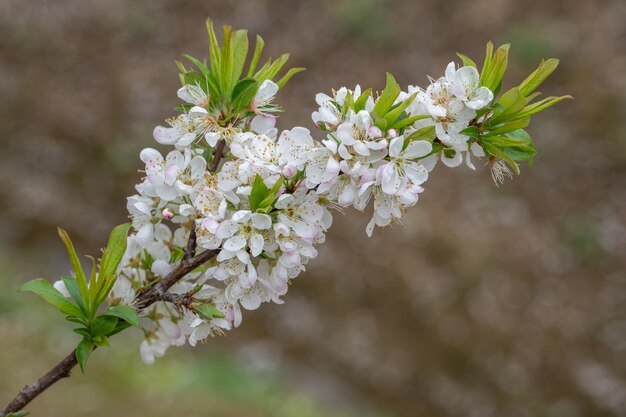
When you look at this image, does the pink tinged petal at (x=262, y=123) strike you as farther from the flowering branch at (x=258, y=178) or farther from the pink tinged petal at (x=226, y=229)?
the pink tinged petal at (x=226, y=229)

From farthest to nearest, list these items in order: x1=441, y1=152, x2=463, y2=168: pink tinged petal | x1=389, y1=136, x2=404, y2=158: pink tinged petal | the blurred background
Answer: the blurred background, x1=441, y1=152, x2=463, y2=168: pink tinged petal, x1=389, y1=136, x2=404, y2=158: pink tinged petal

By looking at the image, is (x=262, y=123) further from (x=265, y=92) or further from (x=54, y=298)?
(x=54, y=298)

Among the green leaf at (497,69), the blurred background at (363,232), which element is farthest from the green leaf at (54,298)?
the blurred background at (363,232)

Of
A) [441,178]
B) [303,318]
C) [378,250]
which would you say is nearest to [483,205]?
[441,178]

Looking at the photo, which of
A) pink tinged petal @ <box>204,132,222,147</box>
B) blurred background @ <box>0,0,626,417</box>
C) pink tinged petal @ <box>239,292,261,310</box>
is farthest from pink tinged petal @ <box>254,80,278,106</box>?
blurred background @ <box>0,0,626,417</box>

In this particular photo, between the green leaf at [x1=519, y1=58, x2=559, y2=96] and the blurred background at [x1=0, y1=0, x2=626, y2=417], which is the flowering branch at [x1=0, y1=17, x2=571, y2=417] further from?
the blurred background at [x1=0, y1=0, x2=626, y2=417]

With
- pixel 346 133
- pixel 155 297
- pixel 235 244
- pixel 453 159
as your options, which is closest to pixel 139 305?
pixel 155 297
